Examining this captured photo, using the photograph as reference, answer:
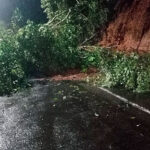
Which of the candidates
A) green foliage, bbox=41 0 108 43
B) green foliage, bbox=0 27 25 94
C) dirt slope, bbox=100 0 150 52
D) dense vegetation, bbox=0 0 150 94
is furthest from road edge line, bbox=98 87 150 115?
green foliage, bbox=41 0 108 43

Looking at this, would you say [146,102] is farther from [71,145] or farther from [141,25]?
[141,25]

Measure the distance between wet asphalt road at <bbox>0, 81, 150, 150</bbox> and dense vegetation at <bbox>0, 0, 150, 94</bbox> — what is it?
1128mm

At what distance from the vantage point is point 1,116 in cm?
1047

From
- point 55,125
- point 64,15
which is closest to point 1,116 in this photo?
point 55,125

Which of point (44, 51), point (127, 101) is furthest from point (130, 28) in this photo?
point (127, 101)

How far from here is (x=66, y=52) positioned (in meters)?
15.9

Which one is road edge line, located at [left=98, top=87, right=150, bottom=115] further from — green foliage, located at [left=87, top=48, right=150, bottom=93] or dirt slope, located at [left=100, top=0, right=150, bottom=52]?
dirt slope, located at [left=100, top=0, right=150, bottom=52]

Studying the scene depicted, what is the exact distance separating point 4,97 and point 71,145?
5.95m

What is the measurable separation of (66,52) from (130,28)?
9.66 ft

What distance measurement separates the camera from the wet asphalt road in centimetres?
747

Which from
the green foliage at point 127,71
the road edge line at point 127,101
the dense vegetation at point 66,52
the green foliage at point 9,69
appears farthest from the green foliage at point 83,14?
the road edge line at point 127,101

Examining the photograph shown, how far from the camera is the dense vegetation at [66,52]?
1166 centimetres

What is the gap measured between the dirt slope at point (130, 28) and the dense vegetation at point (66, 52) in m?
0.68

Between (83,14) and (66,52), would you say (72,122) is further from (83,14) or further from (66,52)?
(83,14)
